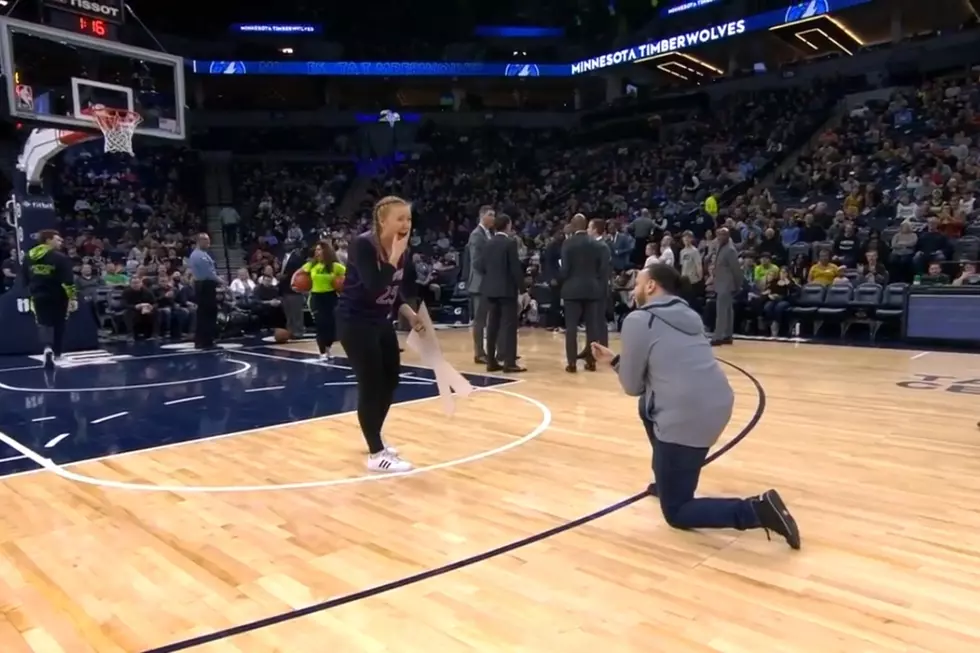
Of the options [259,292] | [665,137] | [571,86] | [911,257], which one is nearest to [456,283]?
[259,292]

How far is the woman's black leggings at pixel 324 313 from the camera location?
30.0 ft

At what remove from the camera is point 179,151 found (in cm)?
2672

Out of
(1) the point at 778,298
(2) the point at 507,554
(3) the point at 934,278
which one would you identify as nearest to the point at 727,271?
(1) the point at 778,298

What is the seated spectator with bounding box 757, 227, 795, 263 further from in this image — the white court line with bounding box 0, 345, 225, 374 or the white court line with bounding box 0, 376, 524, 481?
the white court line with bounding box 0, 345, 225, 374

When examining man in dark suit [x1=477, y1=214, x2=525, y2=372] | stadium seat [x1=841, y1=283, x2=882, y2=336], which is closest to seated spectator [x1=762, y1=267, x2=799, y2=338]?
stadium seat [x1=841, y1=283, x2=882, y2=336]

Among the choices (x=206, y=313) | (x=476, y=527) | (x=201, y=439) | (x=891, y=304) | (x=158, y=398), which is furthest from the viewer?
(x=206, y=313)

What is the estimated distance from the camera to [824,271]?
11.7m

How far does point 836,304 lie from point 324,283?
7.47 meters

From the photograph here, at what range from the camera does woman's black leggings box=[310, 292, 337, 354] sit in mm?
9156

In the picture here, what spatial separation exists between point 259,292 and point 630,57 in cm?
1789

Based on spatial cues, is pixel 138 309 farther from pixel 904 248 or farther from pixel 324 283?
pixel 904 248

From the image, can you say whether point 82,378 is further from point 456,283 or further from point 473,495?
point 456,283

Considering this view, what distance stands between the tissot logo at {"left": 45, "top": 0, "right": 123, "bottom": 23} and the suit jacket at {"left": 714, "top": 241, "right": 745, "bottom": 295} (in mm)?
9435

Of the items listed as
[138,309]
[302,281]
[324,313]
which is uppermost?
[302,281]
